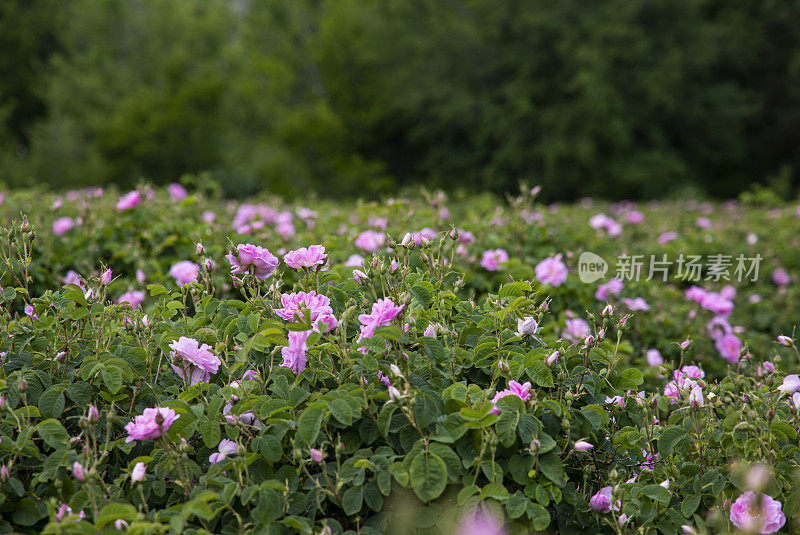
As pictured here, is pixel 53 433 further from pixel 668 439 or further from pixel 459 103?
pixel 459 103

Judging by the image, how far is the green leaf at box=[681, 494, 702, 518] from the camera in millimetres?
1427

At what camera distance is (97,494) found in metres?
1.29

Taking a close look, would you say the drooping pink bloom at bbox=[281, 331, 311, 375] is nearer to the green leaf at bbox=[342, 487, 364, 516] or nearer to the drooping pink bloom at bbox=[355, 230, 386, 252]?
the green leaf at bbox=[342, 487, 364, 516]

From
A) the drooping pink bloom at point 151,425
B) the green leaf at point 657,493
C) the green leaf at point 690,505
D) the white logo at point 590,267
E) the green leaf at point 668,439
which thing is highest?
the drooping pink bloom at point 151,425

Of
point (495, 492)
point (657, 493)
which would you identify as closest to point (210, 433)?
point (495, 492)

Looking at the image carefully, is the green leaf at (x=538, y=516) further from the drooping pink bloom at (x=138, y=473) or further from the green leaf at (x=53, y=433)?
the green leaf at (x=53, y=433)

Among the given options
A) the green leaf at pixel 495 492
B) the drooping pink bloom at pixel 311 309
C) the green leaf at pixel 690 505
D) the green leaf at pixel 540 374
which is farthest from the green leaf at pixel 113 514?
the green leaf at pixel 690 505

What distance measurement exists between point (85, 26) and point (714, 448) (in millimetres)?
23793

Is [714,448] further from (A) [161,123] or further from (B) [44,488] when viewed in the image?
(A) [161,123]

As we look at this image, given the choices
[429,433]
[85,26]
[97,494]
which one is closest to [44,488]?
[97,494]

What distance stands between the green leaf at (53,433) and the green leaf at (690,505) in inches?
52.8

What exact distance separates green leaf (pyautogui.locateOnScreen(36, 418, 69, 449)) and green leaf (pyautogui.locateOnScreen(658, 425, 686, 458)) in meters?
1.33

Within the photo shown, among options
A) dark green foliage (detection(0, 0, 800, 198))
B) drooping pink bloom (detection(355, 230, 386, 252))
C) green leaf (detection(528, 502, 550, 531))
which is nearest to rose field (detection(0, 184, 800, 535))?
green leaf (detection(528, 502, 550, 531))

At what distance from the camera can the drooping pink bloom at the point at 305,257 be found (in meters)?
1.67
